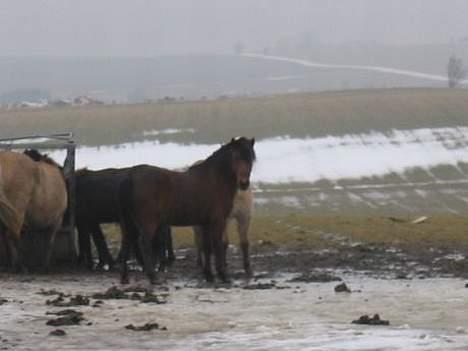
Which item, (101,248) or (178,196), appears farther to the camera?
(101,248)

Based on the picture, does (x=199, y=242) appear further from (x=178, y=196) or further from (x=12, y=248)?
(x=12, y=248)

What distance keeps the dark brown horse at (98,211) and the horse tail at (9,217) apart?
138 centimetres

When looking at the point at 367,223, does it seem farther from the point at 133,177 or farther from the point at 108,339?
the point at 108,339

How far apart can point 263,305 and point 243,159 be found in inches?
125

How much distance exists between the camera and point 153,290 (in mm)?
13844

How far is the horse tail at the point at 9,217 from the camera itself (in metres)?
15.5

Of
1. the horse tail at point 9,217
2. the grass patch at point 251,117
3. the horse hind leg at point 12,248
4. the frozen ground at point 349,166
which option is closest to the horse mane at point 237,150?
the horse tail at point 9,217

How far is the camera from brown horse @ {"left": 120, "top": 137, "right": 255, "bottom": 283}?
14.5 metres

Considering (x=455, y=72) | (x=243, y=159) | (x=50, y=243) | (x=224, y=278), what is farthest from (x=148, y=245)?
(x=455, y=72)

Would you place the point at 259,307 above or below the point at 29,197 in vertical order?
below

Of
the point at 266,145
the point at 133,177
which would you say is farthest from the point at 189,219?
the point at 266,145

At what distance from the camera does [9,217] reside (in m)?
15.7

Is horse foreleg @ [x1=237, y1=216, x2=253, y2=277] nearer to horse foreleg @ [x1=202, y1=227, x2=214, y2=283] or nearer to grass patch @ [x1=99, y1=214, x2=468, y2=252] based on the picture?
horse foreleg @ [x1=202, y1=227, x2=214, y2=283]

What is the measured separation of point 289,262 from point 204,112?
5557 cm
